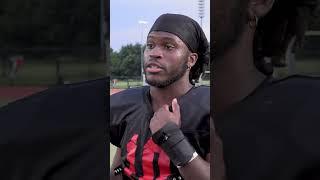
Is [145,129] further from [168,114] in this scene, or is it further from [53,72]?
[53,72]

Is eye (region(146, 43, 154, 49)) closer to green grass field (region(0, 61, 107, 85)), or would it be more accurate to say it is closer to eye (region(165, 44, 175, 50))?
eye (region(165, 44, 175, 50))

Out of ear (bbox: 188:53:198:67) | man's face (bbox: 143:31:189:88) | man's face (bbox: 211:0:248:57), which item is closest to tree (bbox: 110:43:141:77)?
man's face (bbox: 143:31:189:88)

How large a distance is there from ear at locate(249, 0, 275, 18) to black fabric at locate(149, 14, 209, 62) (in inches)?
10.3

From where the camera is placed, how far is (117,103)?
6.21 ft

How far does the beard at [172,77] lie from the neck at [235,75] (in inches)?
9.1

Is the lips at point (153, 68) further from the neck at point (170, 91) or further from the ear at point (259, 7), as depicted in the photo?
the ear at point (259, 7)

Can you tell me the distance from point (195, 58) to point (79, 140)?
0.55 metres

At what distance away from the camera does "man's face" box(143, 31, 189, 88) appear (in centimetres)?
176

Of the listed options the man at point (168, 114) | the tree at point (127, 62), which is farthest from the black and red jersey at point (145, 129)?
the tree at point (127, 62)

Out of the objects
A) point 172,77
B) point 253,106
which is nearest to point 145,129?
point 172,77

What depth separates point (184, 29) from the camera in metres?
1.78

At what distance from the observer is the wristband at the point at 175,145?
165 cm

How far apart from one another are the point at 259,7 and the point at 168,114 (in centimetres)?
51

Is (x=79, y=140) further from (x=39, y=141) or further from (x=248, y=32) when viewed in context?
(x=248, y=32)
